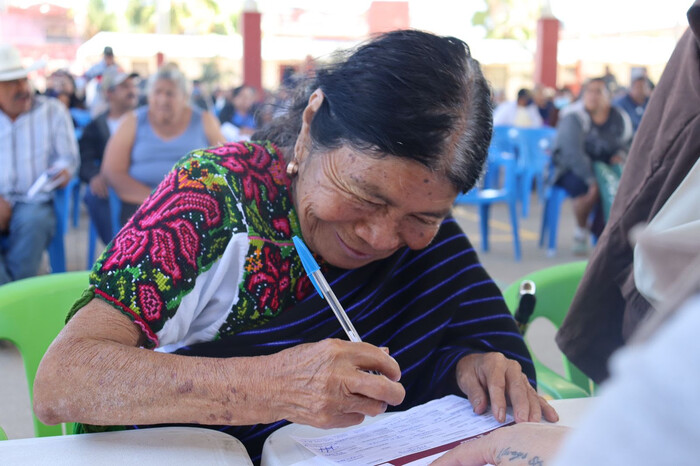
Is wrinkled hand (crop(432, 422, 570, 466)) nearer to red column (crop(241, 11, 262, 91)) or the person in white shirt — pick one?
the person in white shirt

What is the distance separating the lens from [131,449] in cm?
102

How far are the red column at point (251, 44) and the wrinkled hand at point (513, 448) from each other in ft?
46.5

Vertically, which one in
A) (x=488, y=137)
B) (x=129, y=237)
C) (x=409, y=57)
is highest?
(x=409, y=57)

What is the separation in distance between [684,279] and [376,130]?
0.90 metres

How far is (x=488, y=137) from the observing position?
136cm

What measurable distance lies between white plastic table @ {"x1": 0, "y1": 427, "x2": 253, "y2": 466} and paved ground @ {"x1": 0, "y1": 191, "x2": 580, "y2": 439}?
4.46 feet

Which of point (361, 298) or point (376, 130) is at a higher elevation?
point (376, 130)

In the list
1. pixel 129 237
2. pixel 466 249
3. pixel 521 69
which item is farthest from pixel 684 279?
pixel 521 69

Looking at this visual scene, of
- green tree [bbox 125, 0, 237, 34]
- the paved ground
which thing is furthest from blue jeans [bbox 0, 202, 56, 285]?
green tree [bbox 125, 0, 237, 34]

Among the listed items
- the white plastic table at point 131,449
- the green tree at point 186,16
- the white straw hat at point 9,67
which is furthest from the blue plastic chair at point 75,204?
the green tree at point 186,16

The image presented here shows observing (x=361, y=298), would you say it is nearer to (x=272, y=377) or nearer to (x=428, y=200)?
(x=428, y=200)

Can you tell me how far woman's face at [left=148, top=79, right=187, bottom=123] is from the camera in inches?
178

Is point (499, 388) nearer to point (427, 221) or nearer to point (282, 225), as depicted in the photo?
point (427, 221)

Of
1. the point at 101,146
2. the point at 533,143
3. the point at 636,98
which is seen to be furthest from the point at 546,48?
the point at 101,146
